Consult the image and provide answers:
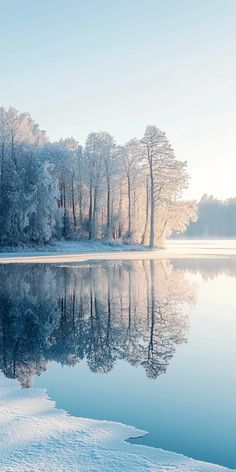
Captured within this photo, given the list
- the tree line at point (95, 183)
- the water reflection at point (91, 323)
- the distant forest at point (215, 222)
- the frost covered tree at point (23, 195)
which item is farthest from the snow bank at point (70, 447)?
the distant forest at point (215, 222)

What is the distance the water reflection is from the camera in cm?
720

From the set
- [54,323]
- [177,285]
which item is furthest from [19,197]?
[54,323]

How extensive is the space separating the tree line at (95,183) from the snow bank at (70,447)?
37.7 m

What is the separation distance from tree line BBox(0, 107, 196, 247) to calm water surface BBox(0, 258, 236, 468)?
29.0m

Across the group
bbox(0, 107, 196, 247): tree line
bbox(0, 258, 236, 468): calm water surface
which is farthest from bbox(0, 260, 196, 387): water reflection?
bbox(0, 107, 196, 247): tree line

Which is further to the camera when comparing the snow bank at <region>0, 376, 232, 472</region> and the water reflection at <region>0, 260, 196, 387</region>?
the water reflection at <region>0, 260, 196, 387</region>

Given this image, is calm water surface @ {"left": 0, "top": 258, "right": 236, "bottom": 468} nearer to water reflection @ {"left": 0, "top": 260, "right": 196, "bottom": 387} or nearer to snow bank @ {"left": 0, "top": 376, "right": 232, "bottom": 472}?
water reflection @ {"left": 0, "top": 260, "right": 196, "bottom": 387}

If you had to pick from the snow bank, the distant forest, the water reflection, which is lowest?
the water reflection

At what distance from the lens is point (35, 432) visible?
14.3 feet

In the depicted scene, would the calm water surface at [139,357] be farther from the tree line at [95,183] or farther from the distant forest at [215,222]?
the distant forest at [215,222]

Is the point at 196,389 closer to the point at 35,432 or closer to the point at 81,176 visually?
the point at 35,432

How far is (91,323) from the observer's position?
987cm

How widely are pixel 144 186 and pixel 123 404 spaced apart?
5007 cm

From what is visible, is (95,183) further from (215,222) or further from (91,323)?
(215,222)
